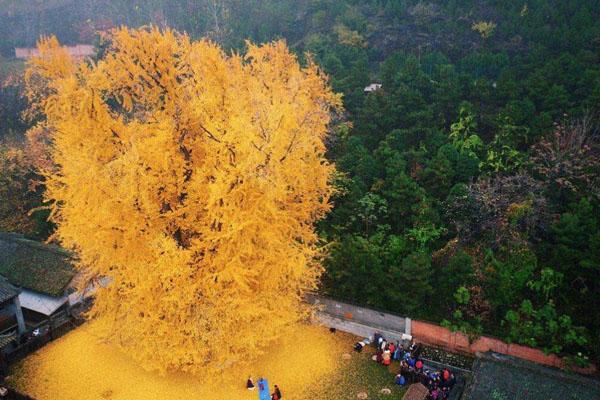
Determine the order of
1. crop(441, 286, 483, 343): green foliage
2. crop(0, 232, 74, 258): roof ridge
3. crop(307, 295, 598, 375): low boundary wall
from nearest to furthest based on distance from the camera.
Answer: crop(307, 295, 598, 375): low boundary wall → crop(441, 286, 483, 343): green foliage → crop(0, 232, 74, 258): roof ridge

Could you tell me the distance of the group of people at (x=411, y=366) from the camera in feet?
46.4

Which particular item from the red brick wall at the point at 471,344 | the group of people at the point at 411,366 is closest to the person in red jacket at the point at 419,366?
the group of people at the point at 411,366

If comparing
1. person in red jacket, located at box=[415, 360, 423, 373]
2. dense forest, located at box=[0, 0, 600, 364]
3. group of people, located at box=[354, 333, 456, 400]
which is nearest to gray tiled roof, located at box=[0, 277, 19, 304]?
dense forest, located at box=[0, 0, 600, 364]

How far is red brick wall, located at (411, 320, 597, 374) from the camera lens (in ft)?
46.7

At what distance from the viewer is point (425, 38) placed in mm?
30188

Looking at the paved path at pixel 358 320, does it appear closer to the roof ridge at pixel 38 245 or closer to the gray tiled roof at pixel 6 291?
the roof ridge at pixel 38 245

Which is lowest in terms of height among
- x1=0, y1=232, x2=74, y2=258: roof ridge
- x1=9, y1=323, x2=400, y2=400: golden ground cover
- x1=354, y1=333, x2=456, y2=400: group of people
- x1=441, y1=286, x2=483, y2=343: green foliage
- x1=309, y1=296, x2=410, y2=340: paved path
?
x1=9, y1=323, x2=400, y2=400: golden ground cover

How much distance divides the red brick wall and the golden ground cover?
1.97m

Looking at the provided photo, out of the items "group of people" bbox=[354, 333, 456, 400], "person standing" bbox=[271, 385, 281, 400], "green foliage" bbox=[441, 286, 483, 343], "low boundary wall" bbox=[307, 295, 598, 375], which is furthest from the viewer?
"green foliage" bbox=[441, 286, 483, 343]

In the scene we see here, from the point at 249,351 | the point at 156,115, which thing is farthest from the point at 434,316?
the point at 156,115

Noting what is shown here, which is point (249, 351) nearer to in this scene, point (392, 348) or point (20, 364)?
point (392, 348)

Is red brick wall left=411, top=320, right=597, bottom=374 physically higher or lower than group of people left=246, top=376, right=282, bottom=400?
higher

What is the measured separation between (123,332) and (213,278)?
13.5ft

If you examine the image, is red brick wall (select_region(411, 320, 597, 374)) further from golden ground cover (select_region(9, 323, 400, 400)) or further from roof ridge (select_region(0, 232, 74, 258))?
roof ridge (select_region(0, 232, 74, 258))
